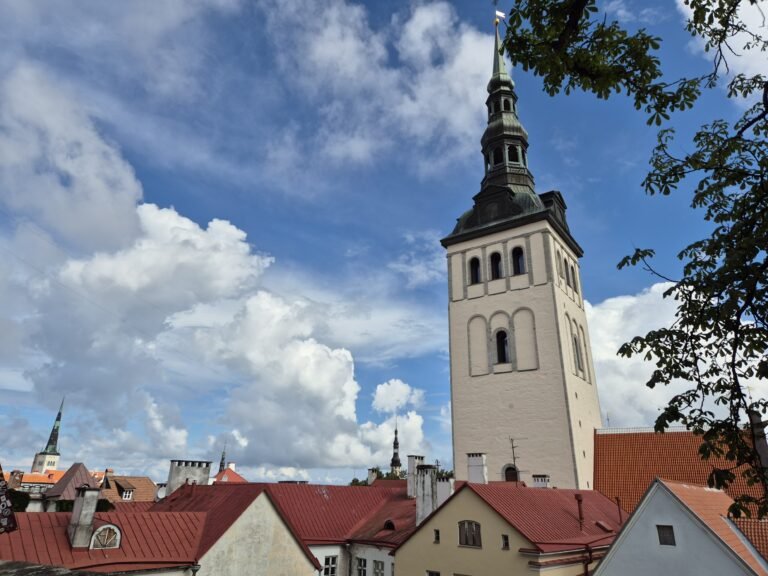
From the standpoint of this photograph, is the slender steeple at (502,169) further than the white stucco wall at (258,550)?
Yes

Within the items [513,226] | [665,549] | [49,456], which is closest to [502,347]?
[513,226]

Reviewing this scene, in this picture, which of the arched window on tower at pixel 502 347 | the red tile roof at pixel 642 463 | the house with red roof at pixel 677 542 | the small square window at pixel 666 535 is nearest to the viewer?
the house with red roof at pixel 677 542

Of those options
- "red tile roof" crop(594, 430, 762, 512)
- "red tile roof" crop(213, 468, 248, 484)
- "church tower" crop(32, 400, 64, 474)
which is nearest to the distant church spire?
"red tile roof" crop(213, 468, 248, 484)

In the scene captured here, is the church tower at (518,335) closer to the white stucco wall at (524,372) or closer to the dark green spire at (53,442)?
the white stucco wall at (524,372)

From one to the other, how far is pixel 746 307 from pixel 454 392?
27.3m

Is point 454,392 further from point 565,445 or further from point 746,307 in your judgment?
point 746,307

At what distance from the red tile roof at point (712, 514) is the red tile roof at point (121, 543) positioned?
52.3 ft

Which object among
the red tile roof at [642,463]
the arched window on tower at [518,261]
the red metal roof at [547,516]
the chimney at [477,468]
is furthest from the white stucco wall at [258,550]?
the arched window on tower at [518,261]

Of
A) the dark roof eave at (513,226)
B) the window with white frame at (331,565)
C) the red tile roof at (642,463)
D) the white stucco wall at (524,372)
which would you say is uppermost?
the dark roof eave at (513,226)

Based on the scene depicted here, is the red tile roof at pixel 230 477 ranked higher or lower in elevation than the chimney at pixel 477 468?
higher

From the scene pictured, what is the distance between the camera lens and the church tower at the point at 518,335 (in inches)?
1129

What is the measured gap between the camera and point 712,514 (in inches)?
606

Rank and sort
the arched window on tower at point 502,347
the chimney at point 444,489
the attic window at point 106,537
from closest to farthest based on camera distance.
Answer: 1. the attic window at point 106,537
2. the chimney at point 444,489
3. the arched window on tower at point 502,347

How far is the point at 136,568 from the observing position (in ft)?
53.7
